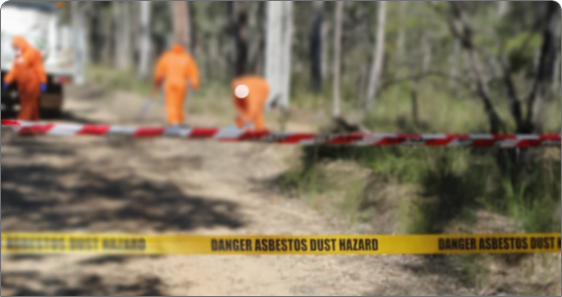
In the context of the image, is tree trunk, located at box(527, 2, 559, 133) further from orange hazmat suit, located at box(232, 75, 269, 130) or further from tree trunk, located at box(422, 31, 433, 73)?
→ tree trunk, located at box(422, 31, 433, 73)

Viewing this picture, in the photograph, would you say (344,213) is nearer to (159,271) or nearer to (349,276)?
(349,276)

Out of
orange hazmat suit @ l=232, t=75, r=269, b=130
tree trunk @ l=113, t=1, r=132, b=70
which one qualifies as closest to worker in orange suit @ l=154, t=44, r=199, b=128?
orange hazmat suit @ l=232, t=75, r=269, b=130

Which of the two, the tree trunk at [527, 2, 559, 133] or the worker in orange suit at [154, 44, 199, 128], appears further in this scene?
the worker in orange suit at [154, 44, 199, 128]

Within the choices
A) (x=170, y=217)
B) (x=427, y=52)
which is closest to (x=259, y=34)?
(x=427, y=52)

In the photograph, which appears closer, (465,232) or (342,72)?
(465,232)

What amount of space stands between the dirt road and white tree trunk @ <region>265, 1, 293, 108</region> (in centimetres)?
304

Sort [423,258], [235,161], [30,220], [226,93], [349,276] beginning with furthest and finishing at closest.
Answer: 1. [226,93]
2. [235,161]
3. [30,220]
4. [423,258]
5. [349,276]

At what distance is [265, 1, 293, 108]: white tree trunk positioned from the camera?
15.8m

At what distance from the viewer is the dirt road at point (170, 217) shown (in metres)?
5.56

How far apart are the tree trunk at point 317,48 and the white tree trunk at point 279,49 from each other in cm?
309

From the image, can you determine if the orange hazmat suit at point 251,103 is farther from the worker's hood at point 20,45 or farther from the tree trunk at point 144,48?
the tree trunk at point 144,48

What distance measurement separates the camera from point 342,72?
19.5m

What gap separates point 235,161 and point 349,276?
6446 mm

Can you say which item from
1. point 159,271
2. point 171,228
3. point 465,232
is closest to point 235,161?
point 171,228
